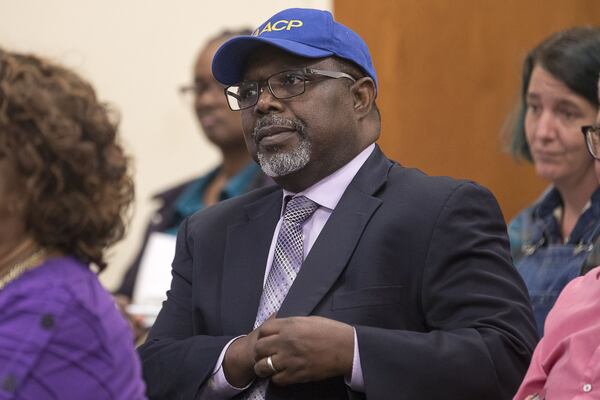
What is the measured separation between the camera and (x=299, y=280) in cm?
259

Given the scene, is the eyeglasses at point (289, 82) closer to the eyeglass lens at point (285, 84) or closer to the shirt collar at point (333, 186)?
the eyeglass lens at point (285, 84)

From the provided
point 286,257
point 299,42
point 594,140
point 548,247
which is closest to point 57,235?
point 286,257

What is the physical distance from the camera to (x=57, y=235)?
1.80 m

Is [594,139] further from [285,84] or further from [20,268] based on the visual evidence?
[20,268]

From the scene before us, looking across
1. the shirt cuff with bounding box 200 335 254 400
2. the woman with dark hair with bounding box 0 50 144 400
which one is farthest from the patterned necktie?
the woman with dark hair with bounding box 0 50 144 400

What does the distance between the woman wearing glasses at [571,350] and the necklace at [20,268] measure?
112 cm

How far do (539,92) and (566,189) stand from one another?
0.31m

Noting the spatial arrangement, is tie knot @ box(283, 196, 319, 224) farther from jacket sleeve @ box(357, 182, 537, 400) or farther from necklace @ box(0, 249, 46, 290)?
necklace @ box(0, 249, 46, 290)

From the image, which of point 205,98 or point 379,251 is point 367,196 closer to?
point 379,251

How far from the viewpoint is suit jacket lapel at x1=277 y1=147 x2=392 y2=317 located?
101 inches

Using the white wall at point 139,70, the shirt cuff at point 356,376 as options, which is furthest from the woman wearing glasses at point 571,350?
the white wall at point 139,70

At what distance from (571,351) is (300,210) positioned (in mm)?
728

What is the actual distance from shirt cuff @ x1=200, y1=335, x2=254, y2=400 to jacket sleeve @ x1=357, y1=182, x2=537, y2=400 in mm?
316

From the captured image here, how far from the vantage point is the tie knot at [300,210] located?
2.74 m
